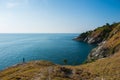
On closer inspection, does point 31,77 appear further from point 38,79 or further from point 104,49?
point 104,49

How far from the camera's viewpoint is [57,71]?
5003 centimetres

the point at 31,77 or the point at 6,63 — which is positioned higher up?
the point at 31,77

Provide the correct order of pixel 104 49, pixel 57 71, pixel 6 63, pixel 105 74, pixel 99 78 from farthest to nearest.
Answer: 1. pixel 6 63
2. pixel 104 49
3. pixel 57 71
4. pixel 105 74
5. pixel 99 78

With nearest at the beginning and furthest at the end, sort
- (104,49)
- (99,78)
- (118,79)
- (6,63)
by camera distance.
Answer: (118,79), (99,78), (104,49), (6,63)

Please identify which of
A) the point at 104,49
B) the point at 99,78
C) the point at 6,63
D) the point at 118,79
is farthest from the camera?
the point at 6,63

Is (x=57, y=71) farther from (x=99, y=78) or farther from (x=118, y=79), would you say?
(x=118, y=79)

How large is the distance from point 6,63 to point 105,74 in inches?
4369

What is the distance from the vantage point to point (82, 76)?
46812 millimetres

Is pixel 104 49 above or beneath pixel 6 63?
above

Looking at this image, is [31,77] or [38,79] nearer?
[38,79]

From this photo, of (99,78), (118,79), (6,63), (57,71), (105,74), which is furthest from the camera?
(6,63)

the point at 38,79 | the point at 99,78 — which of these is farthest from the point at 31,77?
the point at 99,78

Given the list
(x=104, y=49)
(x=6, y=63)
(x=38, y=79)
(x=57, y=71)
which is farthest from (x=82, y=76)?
(x=6, y=63)

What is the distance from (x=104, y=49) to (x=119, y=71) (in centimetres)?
8197
